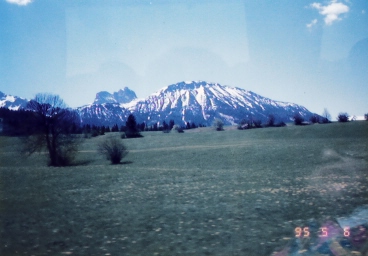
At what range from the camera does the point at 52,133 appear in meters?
41.0

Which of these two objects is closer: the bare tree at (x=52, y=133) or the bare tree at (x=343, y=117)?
the bare tree at (x=52, y=133)

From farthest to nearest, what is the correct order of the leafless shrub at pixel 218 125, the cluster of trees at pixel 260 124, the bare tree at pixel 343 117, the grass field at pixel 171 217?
the leafless shrub at pixel 218 125 < the cluster of trees at pixel 260 124 < the bare tree at pixel 343 117 < the grass field at pixel 171 217

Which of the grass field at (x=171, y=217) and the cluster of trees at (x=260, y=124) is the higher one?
the cluster of trees at (x=260, y=124)

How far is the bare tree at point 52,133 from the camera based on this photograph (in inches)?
1586

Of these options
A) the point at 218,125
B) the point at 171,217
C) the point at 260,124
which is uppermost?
the point at 218,125

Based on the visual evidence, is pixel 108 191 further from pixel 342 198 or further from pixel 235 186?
pixel 342 198

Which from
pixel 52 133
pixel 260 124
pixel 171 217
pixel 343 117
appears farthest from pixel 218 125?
pixel 171 217

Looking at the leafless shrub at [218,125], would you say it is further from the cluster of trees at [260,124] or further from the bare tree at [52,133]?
the bare tree at [52,133]

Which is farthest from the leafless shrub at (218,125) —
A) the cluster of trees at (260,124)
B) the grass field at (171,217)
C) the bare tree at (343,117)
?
the grass field at (171,217)

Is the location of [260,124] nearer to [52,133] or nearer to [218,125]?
[218,125]

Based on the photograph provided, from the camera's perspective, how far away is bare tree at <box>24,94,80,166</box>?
4028 centimetres

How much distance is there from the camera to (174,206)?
12.6 metres

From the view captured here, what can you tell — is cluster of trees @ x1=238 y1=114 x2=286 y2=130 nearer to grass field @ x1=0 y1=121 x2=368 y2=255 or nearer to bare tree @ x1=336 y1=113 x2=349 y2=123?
bare tree @ x1=336 y1=113 x2=349 y2=123

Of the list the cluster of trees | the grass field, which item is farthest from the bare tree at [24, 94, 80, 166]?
the cluster of trees
